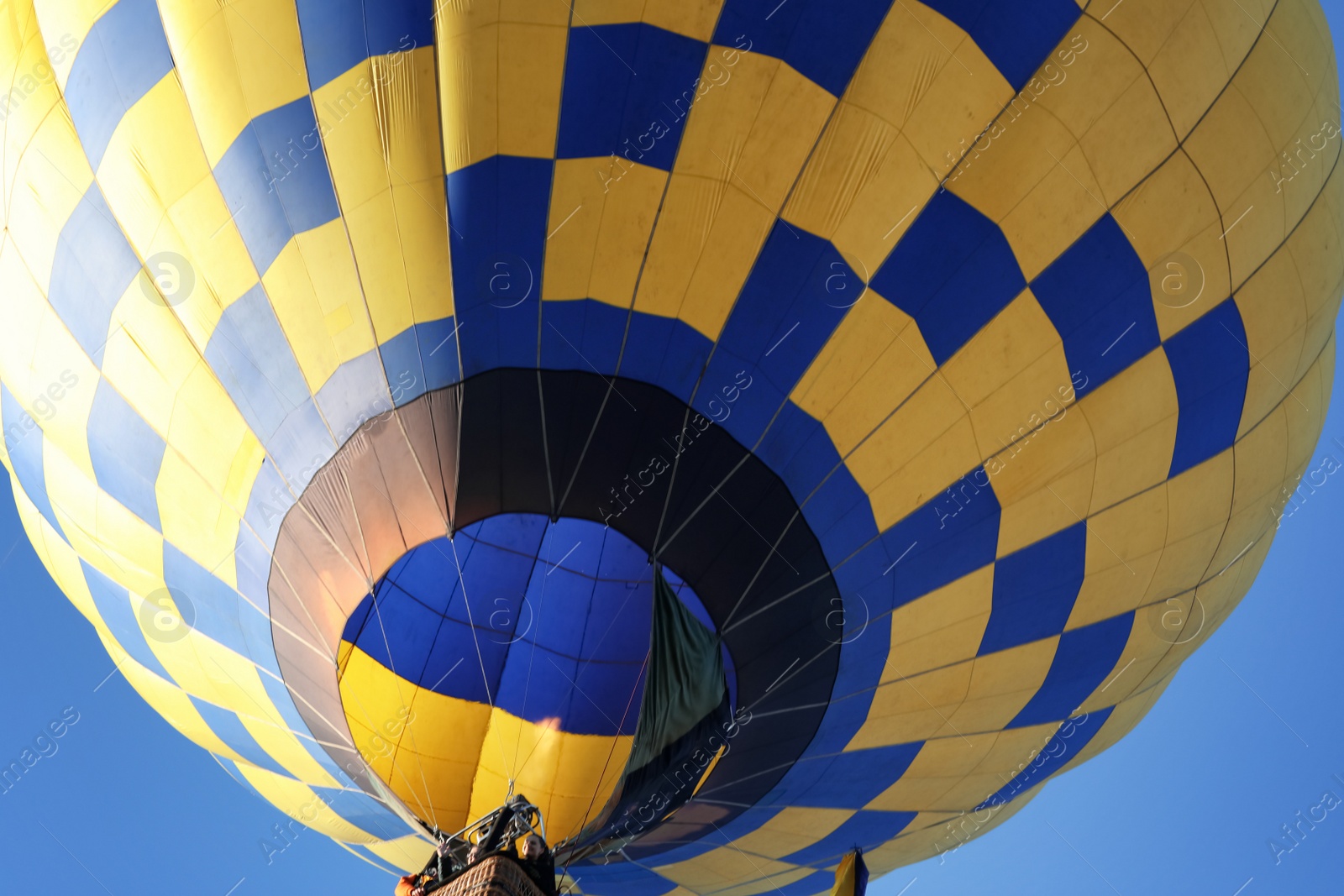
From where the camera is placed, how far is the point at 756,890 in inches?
271

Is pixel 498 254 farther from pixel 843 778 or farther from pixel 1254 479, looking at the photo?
pixel 1254 479

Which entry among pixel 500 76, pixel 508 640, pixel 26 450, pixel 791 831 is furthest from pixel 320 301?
pixel 791 831

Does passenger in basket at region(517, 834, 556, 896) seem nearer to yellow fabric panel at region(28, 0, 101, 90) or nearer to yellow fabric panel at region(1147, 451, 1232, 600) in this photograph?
yellow fabric panel at region(1147, 451, 1232, 600)

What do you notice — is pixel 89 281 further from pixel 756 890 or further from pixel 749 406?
pixel 756 890

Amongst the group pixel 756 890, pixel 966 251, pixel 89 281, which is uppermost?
pixel 89 281

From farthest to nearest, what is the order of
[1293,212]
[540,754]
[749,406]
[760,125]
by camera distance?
[540,754]
[1293,212]
[749,406]
[760,125]

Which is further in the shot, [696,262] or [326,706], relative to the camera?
[326,706]

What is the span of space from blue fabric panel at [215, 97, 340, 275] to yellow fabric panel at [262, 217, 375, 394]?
6cm

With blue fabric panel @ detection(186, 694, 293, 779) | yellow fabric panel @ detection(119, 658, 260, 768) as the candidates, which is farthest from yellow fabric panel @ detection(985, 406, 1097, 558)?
yellow fabric panel @ detection(119, 658, 260, 768)

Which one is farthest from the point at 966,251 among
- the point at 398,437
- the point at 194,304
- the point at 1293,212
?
the point at 194,304

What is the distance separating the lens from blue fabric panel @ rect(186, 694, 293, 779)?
6.20 m

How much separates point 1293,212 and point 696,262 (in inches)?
113

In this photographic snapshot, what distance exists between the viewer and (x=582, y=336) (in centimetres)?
449

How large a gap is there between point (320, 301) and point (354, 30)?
1.10 metres
